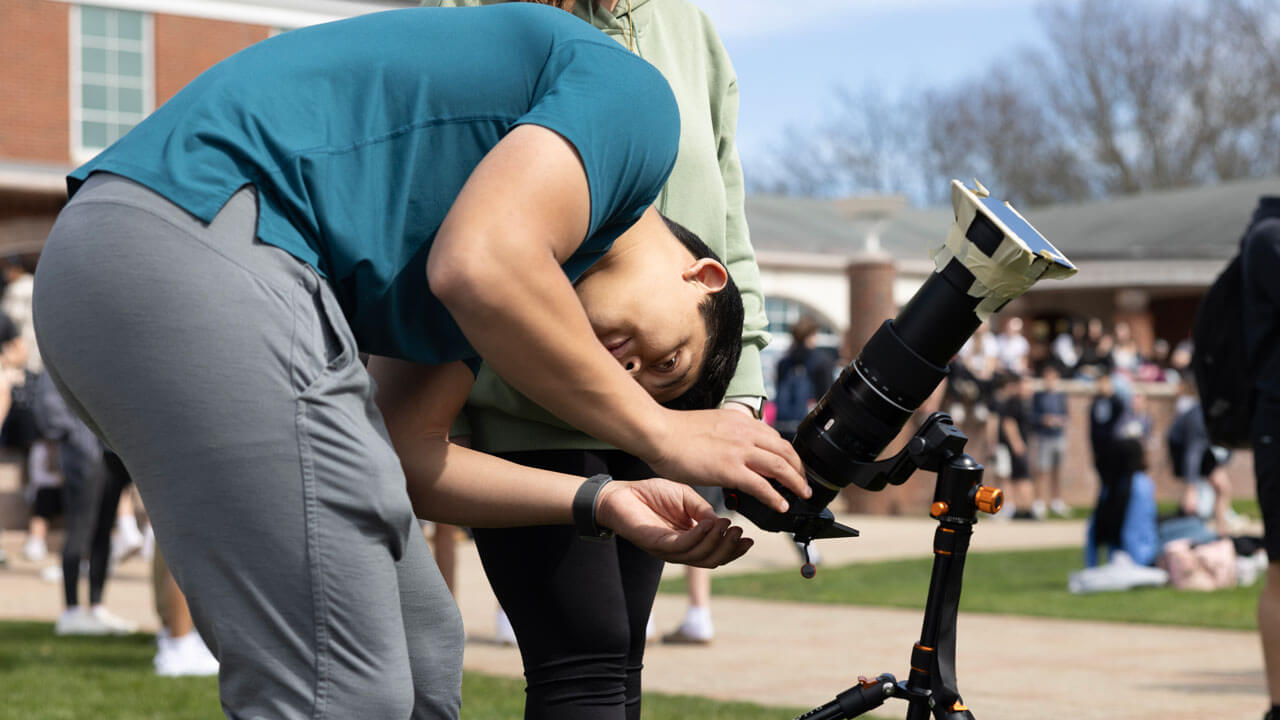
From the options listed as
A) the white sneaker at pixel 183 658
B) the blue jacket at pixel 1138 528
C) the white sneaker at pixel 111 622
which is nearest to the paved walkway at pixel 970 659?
the white sneaker at pixel 111 622

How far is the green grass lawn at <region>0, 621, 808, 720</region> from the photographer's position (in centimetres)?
552

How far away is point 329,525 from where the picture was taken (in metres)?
1.94

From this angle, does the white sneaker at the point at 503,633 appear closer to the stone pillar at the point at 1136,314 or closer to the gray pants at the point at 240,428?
the gray pants at the point at 240,428

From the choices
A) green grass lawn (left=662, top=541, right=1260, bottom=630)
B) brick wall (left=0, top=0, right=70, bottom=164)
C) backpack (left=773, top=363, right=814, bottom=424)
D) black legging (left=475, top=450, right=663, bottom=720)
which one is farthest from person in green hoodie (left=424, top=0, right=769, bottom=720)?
brick wall (left=0, top=0, right=70, bottom=164)

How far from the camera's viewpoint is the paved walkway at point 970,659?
5844mm

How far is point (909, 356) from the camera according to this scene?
7.20 ft

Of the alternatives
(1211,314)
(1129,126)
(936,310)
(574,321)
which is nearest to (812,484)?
(936,310)

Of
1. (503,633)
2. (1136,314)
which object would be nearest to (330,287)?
(503,633)

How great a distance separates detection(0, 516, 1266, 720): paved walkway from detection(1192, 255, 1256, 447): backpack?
125cm

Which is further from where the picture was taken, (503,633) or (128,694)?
(503,633)

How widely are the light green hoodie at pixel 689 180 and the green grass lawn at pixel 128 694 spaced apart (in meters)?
2.55

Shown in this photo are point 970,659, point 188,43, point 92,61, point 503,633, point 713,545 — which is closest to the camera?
point 713,545

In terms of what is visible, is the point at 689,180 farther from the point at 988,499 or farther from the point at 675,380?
the point at 988,499

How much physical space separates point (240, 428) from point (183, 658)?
206 inches
